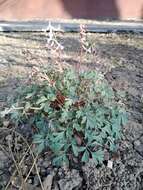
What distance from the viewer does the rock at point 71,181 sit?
213 centimetres

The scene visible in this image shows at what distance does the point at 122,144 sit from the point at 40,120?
49cm

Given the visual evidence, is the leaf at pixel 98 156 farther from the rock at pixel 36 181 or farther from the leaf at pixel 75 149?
the rock at pixel 36 181

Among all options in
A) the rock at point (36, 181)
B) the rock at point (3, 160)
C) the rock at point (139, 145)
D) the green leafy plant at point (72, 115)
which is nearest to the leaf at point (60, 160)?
the green leafy plant at point (72, 115)

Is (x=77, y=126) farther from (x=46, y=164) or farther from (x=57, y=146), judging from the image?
(x=46, y=164)

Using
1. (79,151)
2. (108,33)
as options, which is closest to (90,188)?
(79,151)

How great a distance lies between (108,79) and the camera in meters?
3.06

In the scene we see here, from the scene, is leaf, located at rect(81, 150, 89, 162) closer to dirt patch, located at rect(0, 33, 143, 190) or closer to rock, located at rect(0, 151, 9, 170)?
dirt patch, located at rect(0, 33, 143, 190)

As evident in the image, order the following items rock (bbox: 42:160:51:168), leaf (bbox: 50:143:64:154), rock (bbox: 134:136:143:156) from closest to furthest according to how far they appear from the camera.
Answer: leaf (bbox: 50:143:64:154), rock (bbox: 42:160:51:168), rock (bbox: 134:136:143:156)

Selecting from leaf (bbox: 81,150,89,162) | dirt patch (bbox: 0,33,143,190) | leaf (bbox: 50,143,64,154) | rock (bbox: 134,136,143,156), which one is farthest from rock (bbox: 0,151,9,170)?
rock (bbox: 134,136,143,156)

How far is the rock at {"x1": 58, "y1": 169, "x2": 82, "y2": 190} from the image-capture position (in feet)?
6.99

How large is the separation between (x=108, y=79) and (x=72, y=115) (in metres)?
0.98

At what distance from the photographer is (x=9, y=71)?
11.0 feet

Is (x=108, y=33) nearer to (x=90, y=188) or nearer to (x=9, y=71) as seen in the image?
(x=9, y=71)

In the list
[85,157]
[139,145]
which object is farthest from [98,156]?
[139,145]
